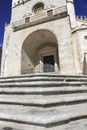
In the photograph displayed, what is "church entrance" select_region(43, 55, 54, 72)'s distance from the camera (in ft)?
47.6

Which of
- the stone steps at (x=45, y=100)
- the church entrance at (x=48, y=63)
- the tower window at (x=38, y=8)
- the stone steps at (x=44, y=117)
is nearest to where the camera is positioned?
the stone steps at (x=44, y=117)

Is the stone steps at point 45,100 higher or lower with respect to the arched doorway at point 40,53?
lower

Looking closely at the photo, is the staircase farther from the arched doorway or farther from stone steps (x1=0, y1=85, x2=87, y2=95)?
the arched doorway

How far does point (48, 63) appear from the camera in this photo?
15.0 m

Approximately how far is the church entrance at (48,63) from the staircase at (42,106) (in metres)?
10.4

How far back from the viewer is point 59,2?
47.0ft

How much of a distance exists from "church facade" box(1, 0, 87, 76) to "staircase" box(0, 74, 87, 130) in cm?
779

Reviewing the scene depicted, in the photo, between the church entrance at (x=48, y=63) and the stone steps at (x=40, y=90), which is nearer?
the stone steps at (x=40, y=90)

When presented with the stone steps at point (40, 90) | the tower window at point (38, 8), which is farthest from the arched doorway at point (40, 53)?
the stone steps at point (40, 90)

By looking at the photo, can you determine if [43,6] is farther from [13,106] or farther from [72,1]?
[13,106]

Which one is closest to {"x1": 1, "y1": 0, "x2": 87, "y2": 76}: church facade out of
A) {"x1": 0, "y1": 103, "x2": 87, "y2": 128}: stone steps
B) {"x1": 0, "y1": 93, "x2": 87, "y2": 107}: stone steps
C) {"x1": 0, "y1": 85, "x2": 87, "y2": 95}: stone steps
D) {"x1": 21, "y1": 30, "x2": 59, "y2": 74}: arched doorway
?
{"x1": 21, "y1": 30, "x2": 59, "y2": 74}: arched doorway

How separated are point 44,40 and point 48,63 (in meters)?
2.46

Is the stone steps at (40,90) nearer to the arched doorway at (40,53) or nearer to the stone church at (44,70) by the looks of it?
the stone church at (44,70)

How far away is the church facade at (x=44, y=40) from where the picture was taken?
452 inches
